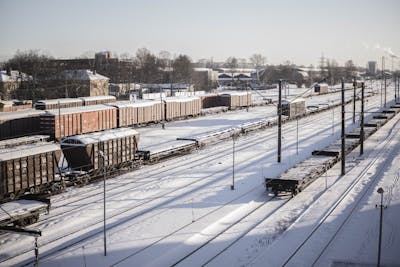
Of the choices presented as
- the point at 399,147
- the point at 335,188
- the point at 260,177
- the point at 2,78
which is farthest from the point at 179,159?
the point at 2,78

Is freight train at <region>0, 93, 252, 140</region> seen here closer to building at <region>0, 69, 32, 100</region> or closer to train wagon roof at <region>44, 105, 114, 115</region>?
train wagon roof at <region>44, 105, 114, 115</region>

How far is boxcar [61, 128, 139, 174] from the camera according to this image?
2716 cm

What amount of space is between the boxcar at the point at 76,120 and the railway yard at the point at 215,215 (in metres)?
11.0

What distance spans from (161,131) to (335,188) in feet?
94.6

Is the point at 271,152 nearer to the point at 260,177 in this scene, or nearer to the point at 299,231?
the point at 260,177

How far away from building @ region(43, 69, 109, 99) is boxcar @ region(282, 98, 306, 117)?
4247 cm

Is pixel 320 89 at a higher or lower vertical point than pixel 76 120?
higher

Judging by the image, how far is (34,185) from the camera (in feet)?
77.5

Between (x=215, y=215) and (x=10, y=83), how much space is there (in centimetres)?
7813

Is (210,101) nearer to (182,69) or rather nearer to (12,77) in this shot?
(12,77)

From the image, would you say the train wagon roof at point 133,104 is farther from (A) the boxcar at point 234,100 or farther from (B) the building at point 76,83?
(B) the building at point 76,83

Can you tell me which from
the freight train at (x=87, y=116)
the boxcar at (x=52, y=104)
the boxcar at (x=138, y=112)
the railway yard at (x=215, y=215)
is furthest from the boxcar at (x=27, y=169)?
the boxcar at (x=52, y=104)

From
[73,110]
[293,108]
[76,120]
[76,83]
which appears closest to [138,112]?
[73,110]

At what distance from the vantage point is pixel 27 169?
75.5 ft
